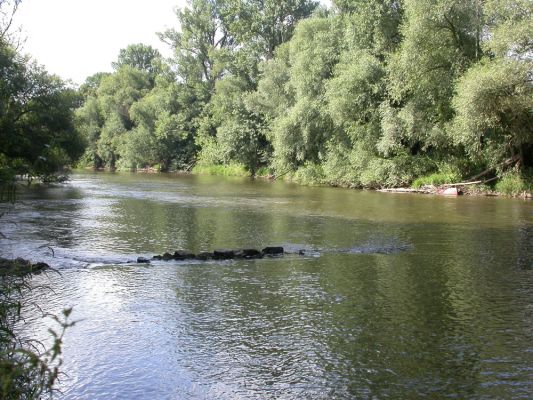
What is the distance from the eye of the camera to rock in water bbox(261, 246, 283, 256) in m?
18.5

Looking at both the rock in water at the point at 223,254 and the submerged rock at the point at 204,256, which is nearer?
the submerged rock at the point at 204,256

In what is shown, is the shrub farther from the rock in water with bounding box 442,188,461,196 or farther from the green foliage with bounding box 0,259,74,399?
the green foliage with bounding box 0,259,74,399

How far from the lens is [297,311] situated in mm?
12141

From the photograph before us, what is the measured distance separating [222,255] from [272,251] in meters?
1.81

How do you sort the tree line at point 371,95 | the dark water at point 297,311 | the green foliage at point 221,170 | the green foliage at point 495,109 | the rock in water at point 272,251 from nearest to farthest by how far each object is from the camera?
the dark water at point 297,311 → the rock in water at point 272,251 → the green foliage at point 495,109 → the tree line at point 371,95 → the green foliage at point 221,170

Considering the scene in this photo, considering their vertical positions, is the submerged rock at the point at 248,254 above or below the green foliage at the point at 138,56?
below

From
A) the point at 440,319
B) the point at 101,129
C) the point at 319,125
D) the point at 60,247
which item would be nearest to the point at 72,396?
the point at 440,319

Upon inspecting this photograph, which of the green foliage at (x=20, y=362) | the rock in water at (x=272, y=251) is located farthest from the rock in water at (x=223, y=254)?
the green foliage at (x=20, y=362)

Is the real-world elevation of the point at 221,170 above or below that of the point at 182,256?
above

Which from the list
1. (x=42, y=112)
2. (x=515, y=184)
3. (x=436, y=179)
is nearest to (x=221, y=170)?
(x=42, y=112)

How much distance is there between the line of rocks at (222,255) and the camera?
1784cm

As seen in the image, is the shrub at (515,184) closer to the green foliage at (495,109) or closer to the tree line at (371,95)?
the tree line at (371,95)

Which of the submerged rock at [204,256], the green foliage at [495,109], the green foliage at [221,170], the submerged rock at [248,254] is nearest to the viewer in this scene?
the submerged rock at [204,256]

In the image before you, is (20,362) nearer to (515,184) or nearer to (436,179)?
(515,184)
